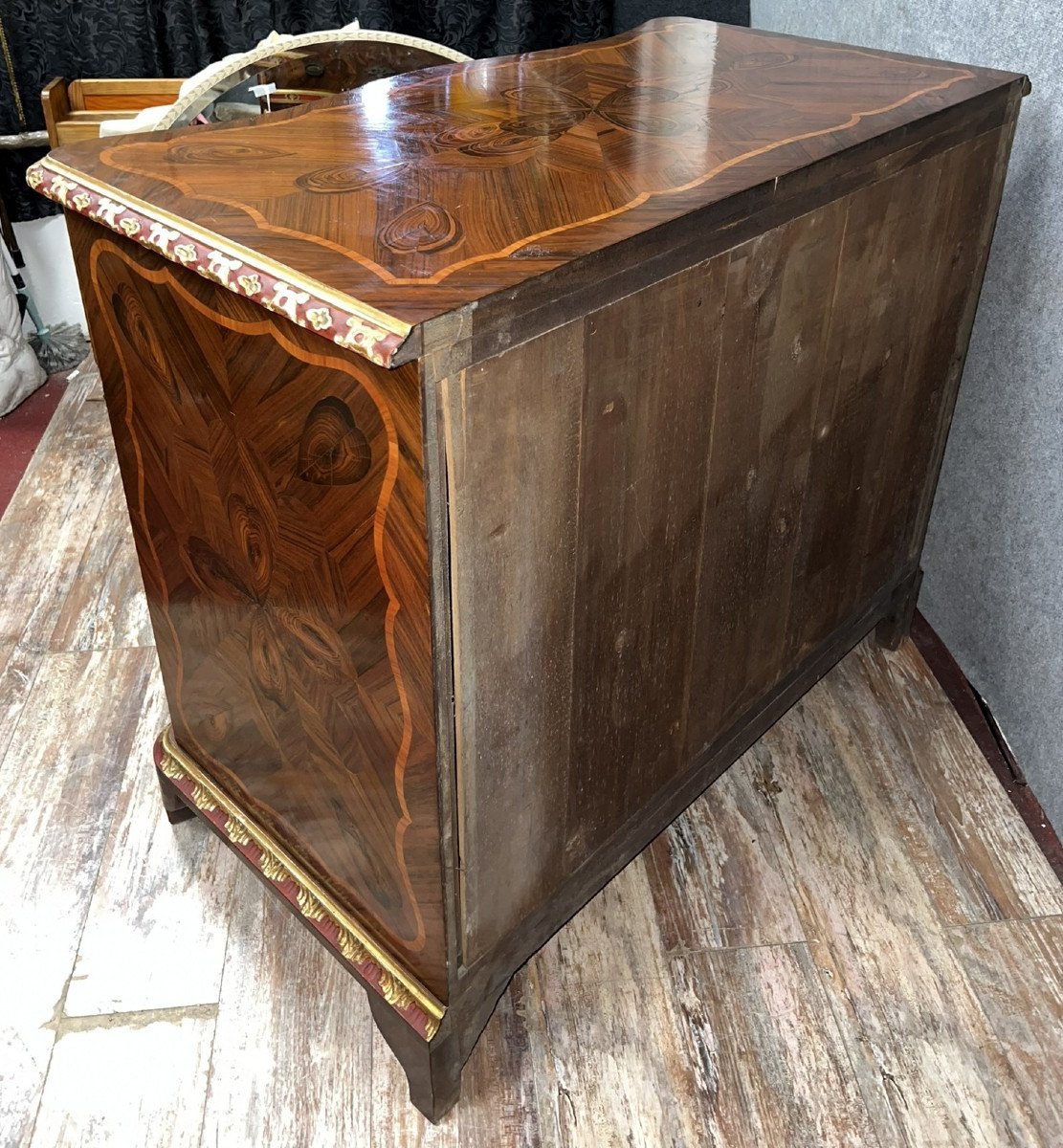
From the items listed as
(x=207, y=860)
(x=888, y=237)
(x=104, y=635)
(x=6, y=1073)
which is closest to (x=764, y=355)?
(x=888, y=237)

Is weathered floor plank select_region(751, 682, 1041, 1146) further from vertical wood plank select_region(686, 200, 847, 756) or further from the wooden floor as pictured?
vertical wood plank select_region(686, 200, 847, 756)

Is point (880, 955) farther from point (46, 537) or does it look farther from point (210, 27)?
point (210, 27)

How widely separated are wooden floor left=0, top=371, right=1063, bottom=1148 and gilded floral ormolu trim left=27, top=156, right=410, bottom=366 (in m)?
0.82

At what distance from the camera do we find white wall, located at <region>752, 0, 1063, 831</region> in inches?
54.3

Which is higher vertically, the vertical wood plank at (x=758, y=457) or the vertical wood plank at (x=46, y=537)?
the vertical wood plank at (x=758, y=457)

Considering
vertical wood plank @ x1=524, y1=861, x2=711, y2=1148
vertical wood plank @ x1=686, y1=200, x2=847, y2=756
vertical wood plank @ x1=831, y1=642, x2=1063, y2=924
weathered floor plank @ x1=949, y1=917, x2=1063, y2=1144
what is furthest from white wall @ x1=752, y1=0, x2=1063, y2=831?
vertical wood plank @ x1=524, y1=861, x2=711, y2=1148

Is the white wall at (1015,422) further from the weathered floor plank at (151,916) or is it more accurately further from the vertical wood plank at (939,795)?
the weathered floor plank at (151,916)

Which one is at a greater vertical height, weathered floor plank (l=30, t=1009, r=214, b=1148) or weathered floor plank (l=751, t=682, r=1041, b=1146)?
weathered floor plank (l=30, t=1009, r=214, b=1148)

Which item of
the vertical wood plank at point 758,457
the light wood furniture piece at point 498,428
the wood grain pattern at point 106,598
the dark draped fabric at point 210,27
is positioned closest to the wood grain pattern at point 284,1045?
the light wood furniture piece at point 498,428

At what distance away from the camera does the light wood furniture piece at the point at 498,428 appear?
82cm

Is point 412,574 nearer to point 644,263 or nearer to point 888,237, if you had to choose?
point 644,263

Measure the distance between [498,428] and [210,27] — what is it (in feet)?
6.61

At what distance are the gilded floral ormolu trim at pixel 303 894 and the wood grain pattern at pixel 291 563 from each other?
2 cm

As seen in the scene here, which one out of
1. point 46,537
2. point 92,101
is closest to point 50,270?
point 92,101
